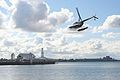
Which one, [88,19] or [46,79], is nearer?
[88,19]

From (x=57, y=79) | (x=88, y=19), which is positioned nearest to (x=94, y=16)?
(x=88, y=19)

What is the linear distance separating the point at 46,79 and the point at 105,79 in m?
18.5

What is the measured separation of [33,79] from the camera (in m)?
120

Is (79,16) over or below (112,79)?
over

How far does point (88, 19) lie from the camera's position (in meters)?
48.2

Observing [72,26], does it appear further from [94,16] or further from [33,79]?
[33,79]

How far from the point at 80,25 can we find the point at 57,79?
6840cm

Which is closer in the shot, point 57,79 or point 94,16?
point 94,16

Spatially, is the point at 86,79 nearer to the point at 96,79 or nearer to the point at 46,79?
the point at 96,79

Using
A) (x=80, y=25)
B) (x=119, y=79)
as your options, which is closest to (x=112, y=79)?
(x=119, y=79)

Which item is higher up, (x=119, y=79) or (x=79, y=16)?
(x=79, y=16)

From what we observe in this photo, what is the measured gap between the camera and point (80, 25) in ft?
163

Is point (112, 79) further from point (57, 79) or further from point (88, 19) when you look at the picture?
point (88, 19)

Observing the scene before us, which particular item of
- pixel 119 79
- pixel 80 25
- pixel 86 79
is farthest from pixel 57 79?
pixel 80 25
